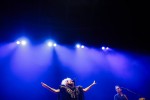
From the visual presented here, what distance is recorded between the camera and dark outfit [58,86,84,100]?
Answer: 634 centimetres

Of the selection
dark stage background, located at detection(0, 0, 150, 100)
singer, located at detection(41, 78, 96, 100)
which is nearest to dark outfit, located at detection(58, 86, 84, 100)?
singer, located at detection(41, 78, 96, 100)

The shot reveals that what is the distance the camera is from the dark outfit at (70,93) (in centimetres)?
634

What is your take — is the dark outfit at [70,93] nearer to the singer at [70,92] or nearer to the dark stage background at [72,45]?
the singer at [70,92]

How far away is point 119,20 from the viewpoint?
32.4 feet

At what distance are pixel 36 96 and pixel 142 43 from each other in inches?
234

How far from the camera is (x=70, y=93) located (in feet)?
20.9

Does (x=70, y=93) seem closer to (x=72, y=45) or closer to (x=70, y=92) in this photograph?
(x=70, y=92)

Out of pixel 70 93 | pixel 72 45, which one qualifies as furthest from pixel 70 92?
pixel 72 45

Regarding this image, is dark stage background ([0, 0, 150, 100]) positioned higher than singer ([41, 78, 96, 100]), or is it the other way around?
dark stage background ([0, 0, 150, 100])

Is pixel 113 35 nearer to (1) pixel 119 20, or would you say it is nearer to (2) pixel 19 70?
(1) pixel 119 20

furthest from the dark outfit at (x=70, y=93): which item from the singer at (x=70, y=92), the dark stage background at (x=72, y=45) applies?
the dark stage background at (x=72, y=45)

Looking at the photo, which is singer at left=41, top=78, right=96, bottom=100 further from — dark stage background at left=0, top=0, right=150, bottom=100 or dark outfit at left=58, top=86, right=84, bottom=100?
dark stage background at left=0, top=0, right=150, bottom=100

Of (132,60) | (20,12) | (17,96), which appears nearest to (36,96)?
(17,96)

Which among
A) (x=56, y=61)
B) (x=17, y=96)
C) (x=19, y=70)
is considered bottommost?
(x=17, y=96)
